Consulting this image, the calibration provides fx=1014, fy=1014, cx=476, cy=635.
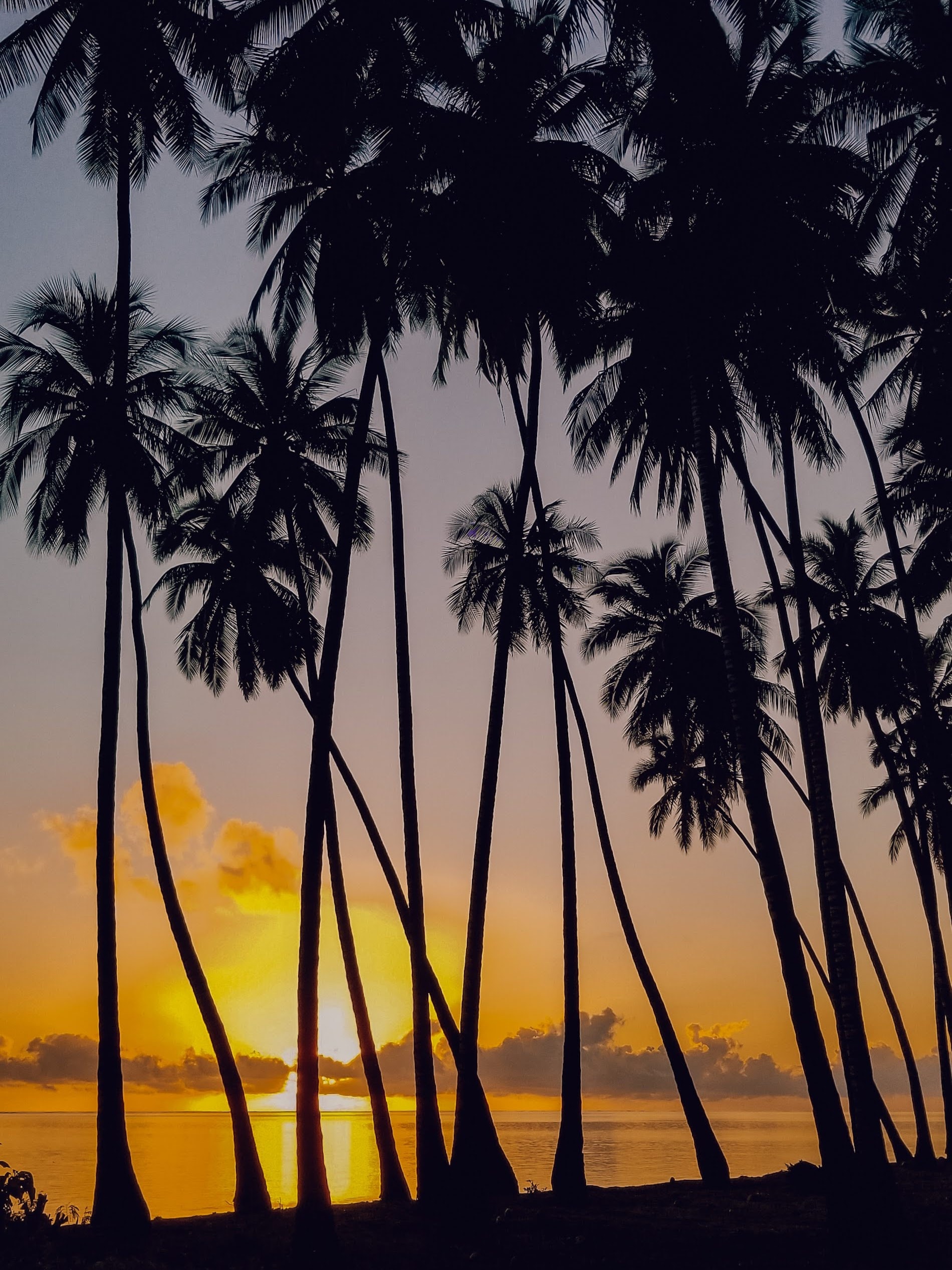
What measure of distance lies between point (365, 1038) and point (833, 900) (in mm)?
9639

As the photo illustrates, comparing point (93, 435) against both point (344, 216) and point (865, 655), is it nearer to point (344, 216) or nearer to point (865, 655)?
point (344, 216)

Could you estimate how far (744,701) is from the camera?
14.2 m

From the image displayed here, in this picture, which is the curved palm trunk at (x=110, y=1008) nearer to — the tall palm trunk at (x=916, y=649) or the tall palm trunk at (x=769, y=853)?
the tall palm trunk at (x=769, y=853)

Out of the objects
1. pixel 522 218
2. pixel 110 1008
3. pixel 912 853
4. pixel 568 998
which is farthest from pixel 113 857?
pixel 912 853

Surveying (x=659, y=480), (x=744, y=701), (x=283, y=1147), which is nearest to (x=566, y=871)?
(x=744, y=701)

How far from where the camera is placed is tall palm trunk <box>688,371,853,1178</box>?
12.2 meters

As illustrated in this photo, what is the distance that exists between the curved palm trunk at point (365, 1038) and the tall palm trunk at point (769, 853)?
29.2 ft

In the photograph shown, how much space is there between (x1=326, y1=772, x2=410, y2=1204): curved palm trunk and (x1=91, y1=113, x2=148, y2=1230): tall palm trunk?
191 inches

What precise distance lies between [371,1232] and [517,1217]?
7.29 feet

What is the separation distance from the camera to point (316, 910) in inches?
512

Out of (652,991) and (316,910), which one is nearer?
(316,910)

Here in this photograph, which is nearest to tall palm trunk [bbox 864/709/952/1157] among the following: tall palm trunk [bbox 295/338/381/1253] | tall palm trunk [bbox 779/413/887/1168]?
tall palm trunk [bbox 779/413/887/1168]

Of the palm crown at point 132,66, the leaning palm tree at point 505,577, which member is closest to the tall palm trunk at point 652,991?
the leaning palm tree at point 505,577

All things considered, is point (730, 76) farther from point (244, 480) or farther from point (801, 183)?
point (244, 480)
